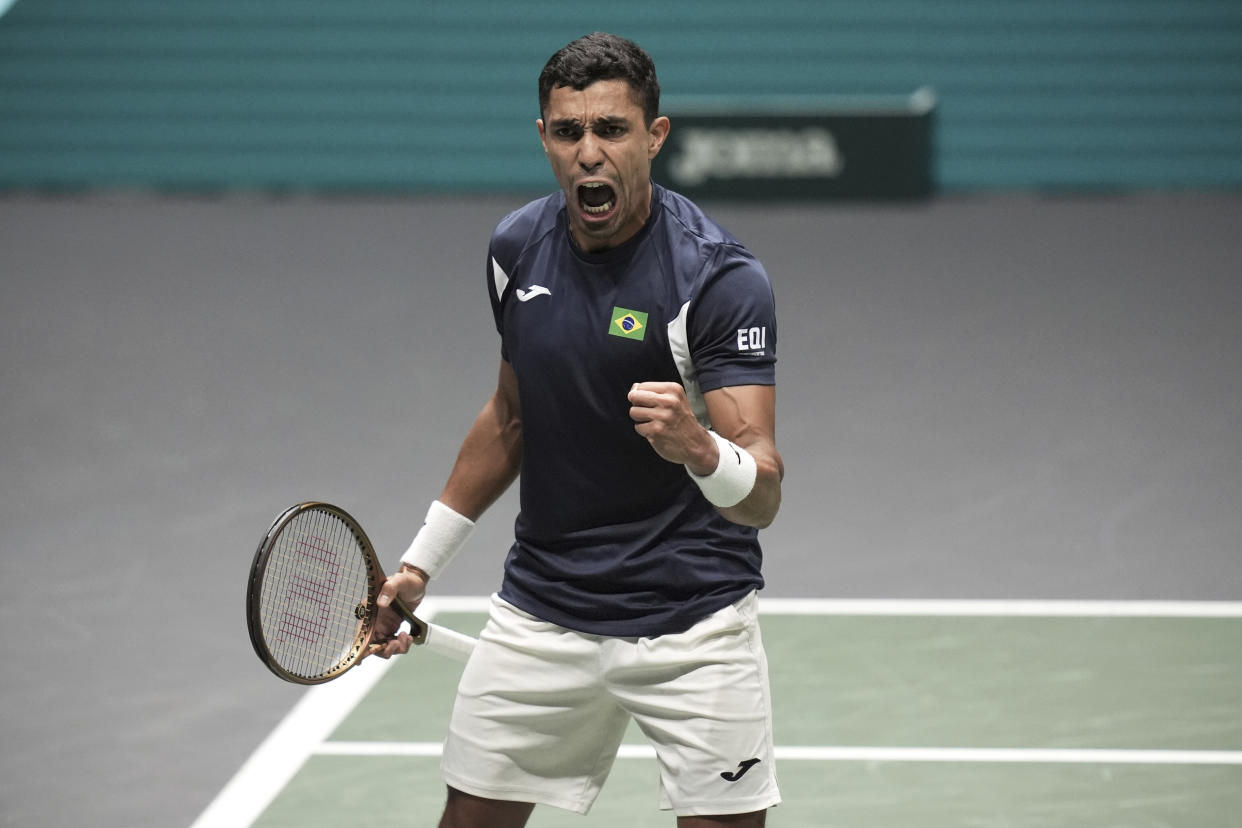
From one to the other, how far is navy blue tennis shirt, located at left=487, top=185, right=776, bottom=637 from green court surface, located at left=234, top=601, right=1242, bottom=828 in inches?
63.5

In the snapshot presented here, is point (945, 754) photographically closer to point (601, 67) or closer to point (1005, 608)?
point (1005, 608)

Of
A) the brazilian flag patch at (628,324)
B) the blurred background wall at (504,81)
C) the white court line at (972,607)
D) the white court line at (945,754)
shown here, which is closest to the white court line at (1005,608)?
the white court line at (972,607)

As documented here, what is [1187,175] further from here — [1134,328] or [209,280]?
[209,280]

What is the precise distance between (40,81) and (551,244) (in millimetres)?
12798

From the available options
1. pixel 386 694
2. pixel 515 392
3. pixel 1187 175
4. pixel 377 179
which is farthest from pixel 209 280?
pixel 515 392

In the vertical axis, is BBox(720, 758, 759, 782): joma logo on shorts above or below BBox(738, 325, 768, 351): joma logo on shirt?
below

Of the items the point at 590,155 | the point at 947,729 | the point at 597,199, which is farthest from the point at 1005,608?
the point at 590,155

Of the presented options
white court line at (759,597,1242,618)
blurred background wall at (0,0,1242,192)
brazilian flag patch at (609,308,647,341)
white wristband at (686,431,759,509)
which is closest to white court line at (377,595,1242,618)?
white court line at (759,597,1242,618)

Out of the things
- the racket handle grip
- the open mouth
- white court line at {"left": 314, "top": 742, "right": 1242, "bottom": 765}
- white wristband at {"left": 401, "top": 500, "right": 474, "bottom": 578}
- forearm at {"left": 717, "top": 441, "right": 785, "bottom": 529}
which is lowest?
white court line at {"left": 314, "top": 742, "right": 1242, "bottom": 765}

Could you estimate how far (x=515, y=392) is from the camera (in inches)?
146

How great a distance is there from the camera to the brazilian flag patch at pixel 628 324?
3342mm

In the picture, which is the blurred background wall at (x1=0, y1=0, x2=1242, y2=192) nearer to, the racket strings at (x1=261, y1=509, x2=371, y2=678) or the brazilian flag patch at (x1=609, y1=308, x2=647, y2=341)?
the racket strings at (x1=261, y1=509, x2=371, y2=678)

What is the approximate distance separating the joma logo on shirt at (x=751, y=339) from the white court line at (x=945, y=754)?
2.34 metres

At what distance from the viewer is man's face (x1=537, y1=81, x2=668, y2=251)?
3279 millimetres
